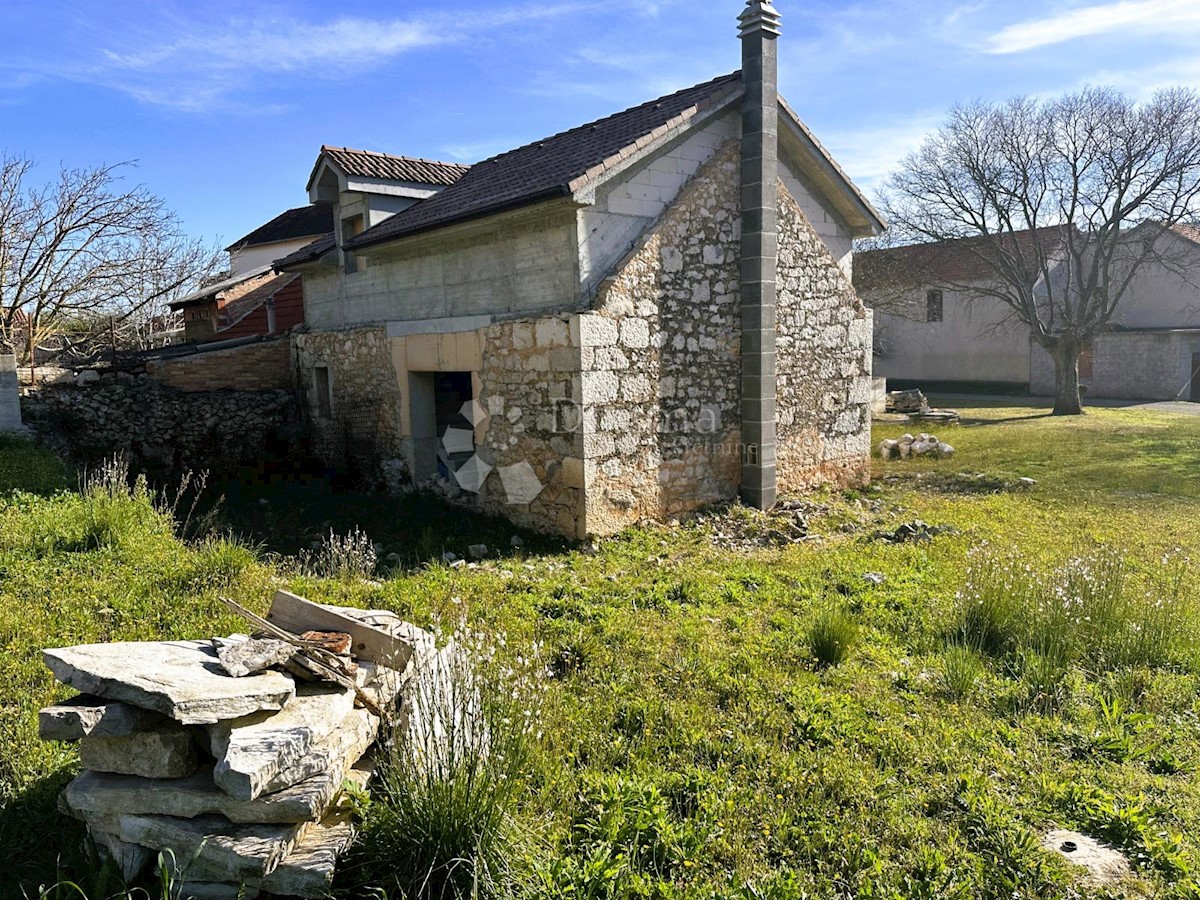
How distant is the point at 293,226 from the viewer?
90.5ft

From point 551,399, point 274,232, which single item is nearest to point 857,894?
point 551,399

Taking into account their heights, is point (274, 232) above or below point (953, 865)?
above

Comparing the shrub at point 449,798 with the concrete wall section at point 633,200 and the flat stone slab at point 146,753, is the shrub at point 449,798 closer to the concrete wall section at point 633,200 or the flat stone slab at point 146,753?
the flat stone slab at point 146,753

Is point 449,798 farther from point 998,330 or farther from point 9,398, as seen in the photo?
point 998,330

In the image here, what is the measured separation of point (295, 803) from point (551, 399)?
6416mm

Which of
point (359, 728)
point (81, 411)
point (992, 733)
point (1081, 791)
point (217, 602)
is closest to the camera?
point (359, 728)

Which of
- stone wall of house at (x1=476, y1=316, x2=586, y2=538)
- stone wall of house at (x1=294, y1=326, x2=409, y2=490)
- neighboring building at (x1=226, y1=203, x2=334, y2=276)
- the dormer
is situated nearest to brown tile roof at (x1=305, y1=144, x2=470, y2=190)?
the dormer

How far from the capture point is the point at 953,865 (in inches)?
146

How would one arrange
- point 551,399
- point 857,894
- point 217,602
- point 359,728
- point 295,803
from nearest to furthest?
point 295,803
point 857,894
point 359,728
point 217,602
point 551,399

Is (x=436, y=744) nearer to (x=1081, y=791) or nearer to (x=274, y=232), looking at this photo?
(x=1081, y=791)

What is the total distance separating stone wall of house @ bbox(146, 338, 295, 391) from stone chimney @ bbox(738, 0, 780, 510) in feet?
30.2

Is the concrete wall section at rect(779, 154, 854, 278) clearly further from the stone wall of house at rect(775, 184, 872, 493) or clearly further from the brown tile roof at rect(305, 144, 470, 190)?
the brown tile roof at rect(305, 144, 470, 190)

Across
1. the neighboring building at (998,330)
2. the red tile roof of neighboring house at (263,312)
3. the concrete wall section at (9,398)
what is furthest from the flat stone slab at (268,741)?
the neighboring building at (998,330)

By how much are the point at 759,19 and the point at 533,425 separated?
19.4ft
